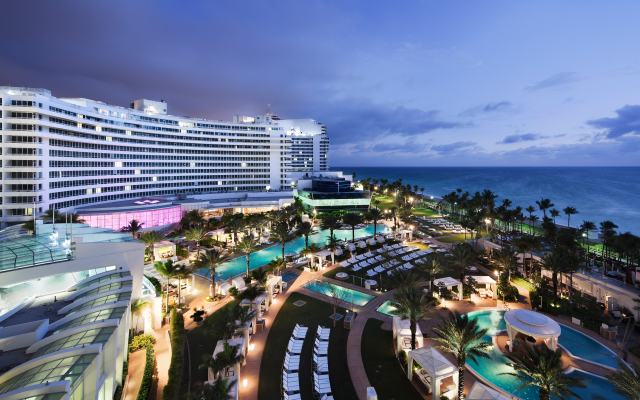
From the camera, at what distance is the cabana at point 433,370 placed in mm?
16422

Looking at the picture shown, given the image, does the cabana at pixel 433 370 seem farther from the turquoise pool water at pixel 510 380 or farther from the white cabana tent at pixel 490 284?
the white cabana tent at pixel 490 284

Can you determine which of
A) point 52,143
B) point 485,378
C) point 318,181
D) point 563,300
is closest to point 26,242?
point 485,378

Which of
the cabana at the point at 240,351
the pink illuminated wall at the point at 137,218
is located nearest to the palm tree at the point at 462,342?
the cabana at the point at 240,351

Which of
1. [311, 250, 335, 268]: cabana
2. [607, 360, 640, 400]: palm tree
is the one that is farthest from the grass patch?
[607, 360, 640, 400]: palm tree

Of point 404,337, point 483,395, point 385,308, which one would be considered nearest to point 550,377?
point 483,395

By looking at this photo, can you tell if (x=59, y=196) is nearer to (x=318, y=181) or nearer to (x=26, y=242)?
(x=26, y=242)

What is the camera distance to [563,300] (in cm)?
2628

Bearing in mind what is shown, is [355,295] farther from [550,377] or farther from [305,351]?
[550,377]

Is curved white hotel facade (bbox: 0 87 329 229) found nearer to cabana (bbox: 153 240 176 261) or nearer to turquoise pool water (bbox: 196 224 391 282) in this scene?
cabana (bbox: 153 240 176 261)

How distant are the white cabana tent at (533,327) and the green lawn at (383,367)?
354 inches

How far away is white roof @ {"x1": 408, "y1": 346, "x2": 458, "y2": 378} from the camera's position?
16.4m

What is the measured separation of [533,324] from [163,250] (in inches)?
1724

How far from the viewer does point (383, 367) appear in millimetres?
19516

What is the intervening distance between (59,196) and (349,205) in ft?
211
